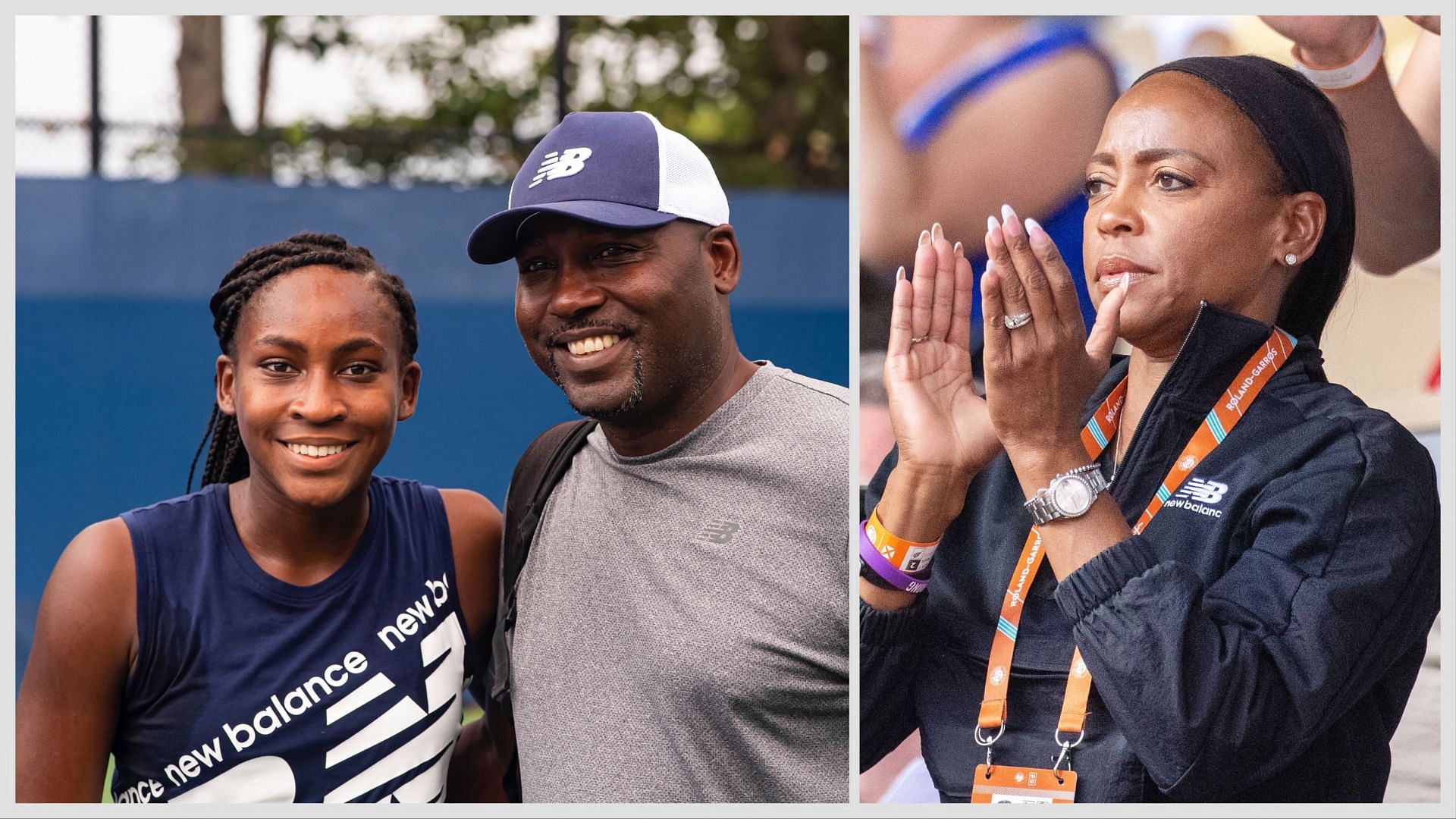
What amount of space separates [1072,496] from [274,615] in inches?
61.5

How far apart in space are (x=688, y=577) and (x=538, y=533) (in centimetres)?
41

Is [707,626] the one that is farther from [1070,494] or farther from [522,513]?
[1070,494]

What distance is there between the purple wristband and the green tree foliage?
574 cm

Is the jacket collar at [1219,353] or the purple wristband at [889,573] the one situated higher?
the jacket collar at [1219,353]

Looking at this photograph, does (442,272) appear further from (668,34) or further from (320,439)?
(320,439)

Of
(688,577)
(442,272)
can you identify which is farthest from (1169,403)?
(442,272)

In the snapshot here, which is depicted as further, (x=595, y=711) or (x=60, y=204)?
(x=60, y=204)

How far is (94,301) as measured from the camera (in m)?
6.95

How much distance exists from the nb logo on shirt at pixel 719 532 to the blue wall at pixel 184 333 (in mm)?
4547

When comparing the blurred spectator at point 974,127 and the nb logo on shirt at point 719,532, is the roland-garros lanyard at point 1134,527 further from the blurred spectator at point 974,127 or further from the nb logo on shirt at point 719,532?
the nb logo on shirt at point 719,532

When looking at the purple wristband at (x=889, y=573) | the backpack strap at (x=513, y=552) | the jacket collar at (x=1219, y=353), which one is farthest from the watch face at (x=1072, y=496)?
the backpack strap at (x=513, y=552)

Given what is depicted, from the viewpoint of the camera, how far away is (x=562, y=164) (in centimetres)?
282

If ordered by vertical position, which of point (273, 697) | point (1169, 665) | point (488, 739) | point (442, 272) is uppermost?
point (442, 272)

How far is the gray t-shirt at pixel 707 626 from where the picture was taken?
271 centimetres
